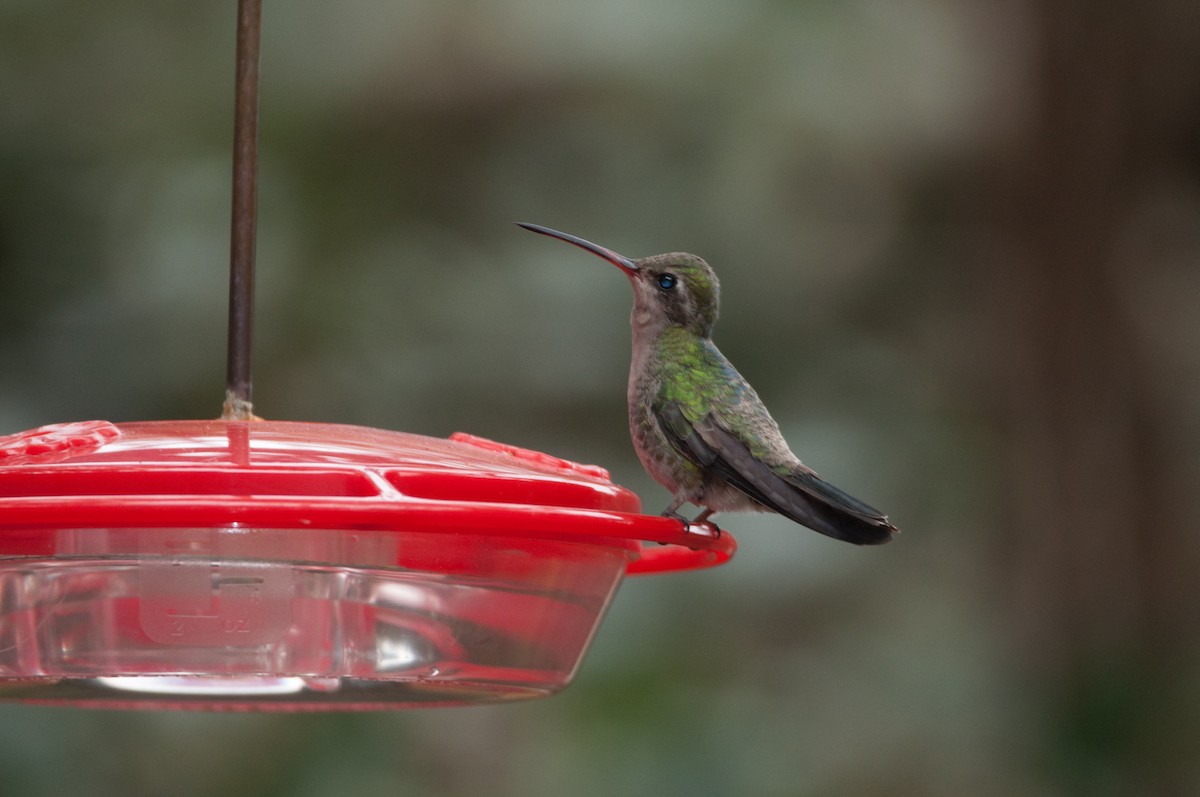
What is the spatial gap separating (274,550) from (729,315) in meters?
4.16

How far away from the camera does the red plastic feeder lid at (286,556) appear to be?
1625 mm

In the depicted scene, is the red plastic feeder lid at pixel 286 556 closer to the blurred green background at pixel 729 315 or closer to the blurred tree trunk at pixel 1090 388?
the blurred green background at pixel 729 315

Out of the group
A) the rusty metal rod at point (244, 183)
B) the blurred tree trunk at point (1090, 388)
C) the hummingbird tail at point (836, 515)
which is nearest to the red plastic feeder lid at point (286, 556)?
the rusty metal rod at point (244, 183)

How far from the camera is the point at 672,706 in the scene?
481 centimetres

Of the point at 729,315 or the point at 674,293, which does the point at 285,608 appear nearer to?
the point at 674,293

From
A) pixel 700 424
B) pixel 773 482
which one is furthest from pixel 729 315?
pixel 773 482

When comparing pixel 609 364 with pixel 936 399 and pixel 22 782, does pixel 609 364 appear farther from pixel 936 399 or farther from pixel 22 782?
pixel 22 782

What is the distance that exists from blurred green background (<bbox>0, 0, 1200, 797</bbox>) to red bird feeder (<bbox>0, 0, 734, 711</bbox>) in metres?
2.85

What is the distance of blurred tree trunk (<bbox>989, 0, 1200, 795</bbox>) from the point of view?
475 centimetres

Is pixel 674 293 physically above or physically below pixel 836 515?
above

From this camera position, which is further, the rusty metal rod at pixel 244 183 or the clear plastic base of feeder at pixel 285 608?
the rusty metal rod at pixel 244 183

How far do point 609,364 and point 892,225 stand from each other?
1.47m

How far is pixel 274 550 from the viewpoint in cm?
178

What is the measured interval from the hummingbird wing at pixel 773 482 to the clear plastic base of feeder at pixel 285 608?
1.49ft
